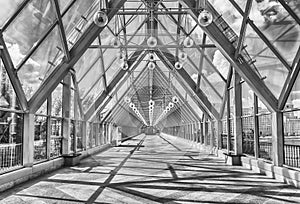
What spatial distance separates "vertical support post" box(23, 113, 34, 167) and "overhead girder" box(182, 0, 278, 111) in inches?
293

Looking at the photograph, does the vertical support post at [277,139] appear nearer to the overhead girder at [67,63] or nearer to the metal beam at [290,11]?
the metal beam at [290,11]

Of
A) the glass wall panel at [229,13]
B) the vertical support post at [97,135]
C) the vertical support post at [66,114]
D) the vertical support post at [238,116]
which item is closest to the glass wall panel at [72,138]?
the vertical support post at [66,114]

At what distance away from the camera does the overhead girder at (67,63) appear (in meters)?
11.8

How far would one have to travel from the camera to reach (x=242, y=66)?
12.7 meters

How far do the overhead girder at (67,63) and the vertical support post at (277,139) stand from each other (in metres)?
7.31

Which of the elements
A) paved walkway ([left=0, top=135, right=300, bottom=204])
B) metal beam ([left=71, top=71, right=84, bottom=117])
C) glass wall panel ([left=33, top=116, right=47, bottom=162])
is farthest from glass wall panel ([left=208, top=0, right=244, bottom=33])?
glass wall panel ([left=33, top=116, right=47, bottom=162])

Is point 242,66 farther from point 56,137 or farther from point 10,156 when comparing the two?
point 10,156

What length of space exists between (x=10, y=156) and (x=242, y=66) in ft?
29.6

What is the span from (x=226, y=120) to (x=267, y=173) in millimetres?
6436

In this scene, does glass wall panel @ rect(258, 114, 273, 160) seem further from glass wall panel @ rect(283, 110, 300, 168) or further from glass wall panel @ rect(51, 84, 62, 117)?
glass wall panel @ rect(51, 84, 62, 117)

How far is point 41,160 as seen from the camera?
1287 cm

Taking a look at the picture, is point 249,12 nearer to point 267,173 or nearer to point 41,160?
point 267,173

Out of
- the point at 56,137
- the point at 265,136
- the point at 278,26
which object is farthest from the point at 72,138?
the point at 278,26

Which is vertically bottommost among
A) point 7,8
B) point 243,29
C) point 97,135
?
point 97,135
